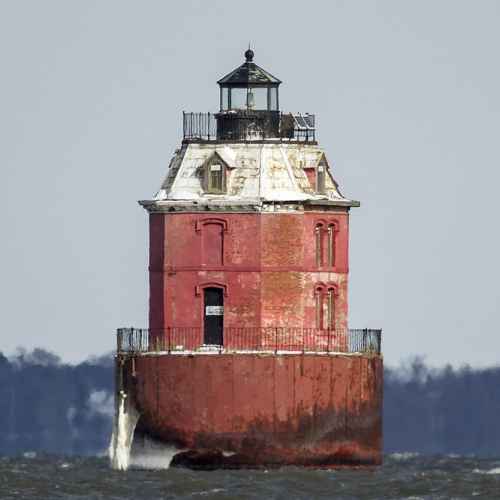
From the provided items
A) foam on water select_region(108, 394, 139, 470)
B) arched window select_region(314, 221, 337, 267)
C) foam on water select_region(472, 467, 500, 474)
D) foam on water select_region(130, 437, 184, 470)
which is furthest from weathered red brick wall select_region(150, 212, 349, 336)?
foam on water select_region(472, 467, 500, 474)

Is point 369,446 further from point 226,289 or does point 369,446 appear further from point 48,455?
point 48,455

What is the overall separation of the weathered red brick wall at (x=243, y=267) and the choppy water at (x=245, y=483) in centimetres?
452

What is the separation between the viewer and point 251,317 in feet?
466

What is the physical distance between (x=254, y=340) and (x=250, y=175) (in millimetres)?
4702

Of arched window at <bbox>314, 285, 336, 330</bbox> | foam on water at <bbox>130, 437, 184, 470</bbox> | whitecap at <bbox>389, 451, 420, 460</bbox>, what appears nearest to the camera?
foam on water at <bbox>130, 437, 184, 470</bbox>

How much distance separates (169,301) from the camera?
142875 mm

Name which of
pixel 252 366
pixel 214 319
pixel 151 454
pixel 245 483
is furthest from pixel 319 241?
pixel 245 483

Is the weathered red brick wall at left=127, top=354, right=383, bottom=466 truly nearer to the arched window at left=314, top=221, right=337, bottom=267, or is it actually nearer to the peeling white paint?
the arched window at left=314, top=221, right=337, bottom=267

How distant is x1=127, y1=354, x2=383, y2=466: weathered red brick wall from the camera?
463 ft

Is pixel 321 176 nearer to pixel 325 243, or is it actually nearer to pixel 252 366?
pixel 325 243

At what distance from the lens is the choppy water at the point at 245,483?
442 ft

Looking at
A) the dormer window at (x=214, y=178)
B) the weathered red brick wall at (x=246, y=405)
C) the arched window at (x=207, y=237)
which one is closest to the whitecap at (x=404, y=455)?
the weathered red brick wall at (x=246, y=405)

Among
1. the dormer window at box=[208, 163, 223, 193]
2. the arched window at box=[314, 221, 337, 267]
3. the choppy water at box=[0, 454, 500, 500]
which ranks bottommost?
the choppy water at box=[0, 454, 500, 500]

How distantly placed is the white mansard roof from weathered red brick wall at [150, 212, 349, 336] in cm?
48
